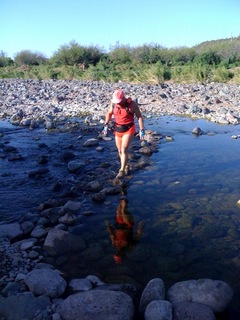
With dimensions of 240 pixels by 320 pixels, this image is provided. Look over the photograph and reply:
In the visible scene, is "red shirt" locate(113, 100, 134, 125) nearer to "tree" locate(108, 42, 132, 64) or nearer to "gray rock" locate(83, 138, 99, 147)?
"gray rock" locate(83, 138, 99, 147)

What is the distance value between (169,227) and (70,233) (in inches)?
57.9

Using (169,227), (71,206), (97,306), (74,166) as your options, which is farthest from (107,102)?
(97,306)

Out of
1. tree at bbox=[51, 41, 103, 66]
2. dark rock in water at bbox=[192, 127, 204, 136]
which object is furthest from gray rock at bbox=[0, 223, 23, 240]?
tree at bbox=[51, 41, 103, 66]

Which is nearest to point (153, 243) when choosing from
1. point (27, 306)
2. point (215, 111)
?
point (27, 306)

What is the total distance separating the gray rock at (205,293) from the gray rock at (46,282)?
116 cm

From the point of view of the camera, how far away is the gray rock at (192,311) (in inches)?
110

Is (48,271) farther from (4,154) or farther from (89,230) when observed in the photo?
(4,154)

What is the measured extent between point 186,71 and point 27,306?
69.3 ft

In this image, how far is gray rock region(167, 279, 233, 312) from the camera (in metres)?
3.08

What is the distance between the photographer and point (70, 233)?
4527mm

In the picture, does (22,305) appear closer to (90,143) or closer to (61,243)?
(61,243)

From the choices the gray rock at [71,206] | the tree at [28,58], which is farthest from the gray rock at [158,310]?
the tree at [28,58]

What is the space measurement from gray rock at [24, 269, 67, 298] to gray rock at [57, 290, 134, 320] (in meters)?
0.29

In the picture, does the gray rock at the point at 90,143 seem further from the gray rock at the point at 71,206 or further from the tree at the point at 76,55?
the tree at the point at 76,55
